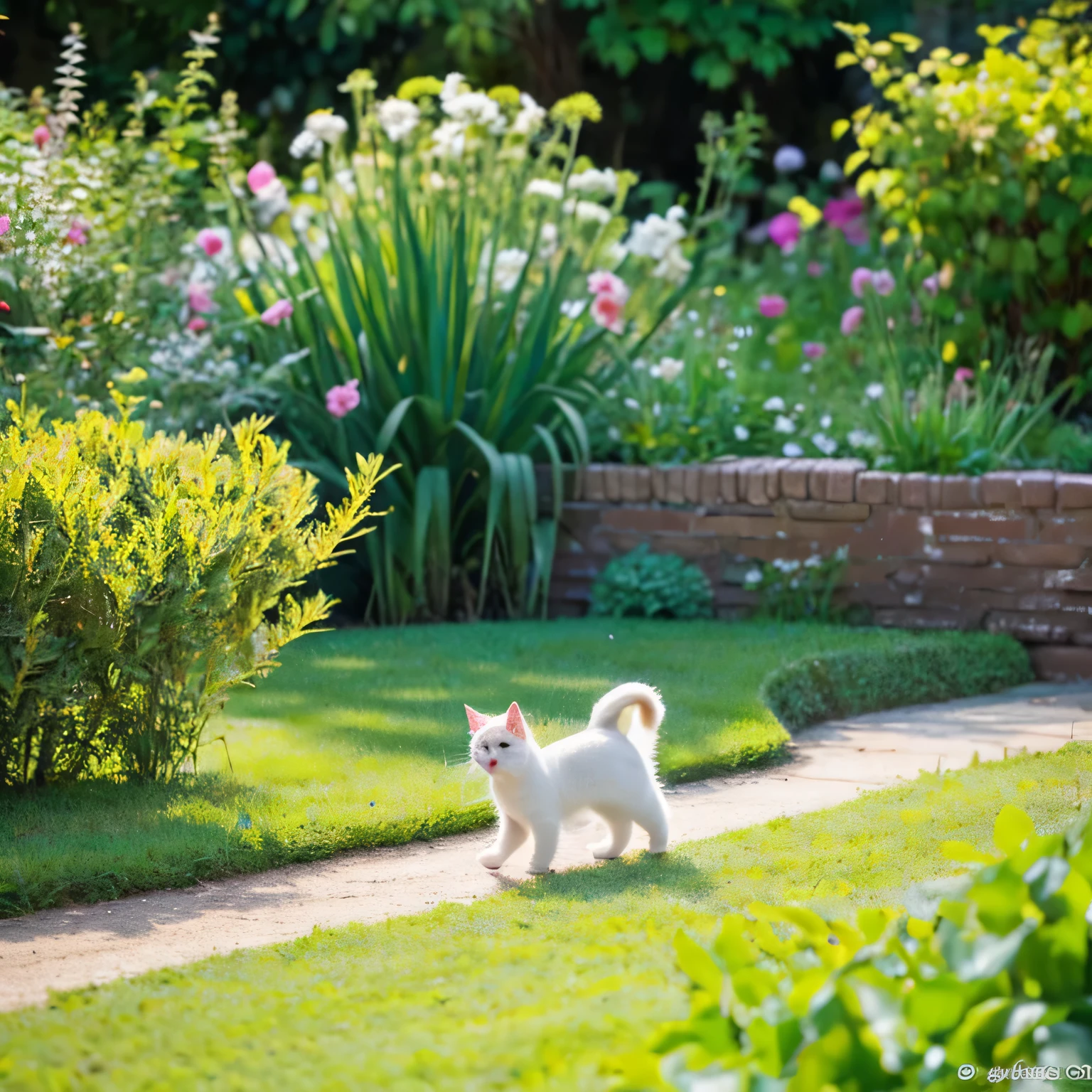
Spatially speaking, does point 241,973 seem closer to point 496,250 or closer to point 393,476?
point 393,476

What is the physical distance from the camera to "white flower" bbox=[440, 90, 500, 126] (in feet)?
22.1

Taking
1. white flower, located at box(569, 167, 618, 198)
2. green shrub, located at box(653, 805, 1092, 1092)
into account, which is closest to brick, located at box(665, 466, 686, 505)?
white flower, located at box(569, 167, 618, 198)

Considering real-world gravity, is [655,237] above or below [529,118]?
below

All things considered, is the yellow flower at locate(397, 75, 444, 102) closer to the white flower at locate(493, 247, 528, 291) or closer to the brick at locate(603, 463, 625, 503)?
the white flower at locate(493, 247, 528, 291)

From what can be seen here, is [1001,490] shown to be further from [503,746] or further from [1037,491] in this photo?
[503,746]

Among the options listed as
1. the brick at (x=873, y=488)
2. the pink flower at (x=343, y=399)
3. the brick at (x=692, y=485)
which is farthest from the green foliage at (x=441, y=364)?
the brick at (x=873, y=488)

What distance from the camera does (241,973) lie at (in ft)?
7.98

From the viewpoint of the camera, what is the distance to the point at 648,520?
662 centimetres

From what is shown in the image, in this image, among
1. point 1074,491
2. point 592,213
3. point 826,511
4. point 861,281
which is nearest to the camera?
point 1074,491

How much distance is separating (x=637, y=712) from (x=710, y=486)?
11.0ft

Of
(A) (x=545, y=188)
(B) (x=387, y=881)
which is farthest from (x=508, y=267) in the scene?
(B) (x=387, y=881)

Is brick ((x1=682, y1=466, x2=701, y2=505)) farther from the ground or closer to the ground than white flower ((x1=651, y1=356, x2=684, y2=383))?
closer to the ground

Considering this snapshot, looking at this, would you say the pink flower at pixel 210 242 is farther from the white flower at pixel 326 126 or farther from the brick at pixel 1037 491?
the brick at pixel 1037 491

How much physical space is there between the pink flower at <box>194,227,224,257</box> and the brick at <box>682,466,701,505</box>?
2618 millimetres
